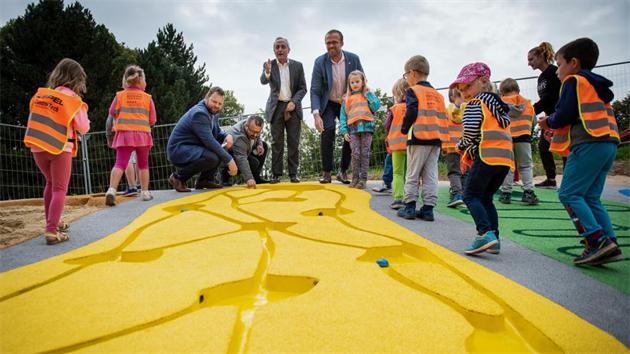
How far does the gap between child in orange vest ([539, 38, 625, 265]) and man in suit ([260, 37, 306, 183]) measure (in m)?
3.51

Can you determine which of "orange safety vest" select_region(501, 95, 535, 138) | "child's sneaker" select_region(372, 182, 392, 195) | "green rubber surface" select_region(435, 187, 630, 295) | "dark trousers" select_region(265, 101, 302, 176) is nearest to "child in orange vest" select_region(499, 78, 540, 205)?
"orange safety vest" select_region(501, 95, 535, 138)

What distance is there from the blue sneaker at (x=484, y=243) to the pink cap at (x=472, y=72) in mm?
1019

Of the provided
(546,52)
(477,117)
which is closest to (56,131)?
(477,117)

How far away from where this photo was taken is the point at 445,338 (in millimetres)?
1190

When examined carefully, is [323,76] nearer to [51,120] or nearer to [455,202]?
[455,202]

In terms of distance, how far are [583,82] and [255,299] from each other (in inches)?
82.4

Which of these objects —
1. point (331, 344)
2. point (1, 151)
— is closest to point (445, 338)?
point (331, 344)

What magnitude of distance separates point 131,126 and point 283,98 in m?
2.02

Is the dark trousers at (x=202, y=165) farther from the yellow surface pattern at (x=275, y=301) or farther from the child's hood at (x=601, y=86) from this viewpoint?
the child's hood at (x=601, y=86)

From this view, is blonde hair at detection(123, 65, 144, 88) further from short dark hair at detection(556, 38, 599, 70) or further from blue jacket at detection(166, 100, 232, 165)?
short dark hair at detection(556, 38, 599, 70)

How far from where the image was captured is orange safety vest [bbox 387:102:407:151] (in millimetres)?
3715

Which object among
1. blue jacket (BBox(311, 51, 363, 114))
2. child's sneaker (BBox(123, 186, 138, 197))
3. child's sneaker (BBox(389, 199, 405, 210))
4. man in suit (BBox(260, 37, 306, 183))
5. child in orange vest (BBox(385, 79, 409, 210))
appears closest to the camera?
child's sneaker (BBox(389, 199, 405, 210))

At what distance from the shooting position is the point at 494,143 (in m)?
2.30

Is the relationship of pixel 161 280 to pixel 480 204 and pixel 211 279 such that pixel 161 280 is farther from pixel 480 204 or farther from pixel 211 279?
pixel 480 204
